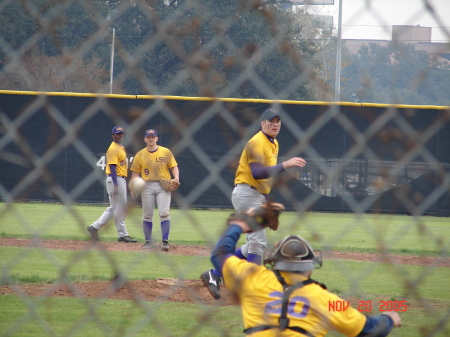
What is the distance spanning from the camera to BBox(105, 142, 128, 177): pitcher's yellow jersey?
30.7 ft

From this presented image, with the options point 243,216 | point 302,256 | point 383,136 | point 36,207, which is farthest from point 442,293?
point 36,207

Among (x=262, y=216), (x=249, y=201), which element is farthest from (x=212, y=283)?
(x=262, y=216)

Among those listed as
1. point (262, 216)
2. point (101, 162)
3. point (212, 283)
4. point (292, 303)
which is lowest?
point (212, 283)

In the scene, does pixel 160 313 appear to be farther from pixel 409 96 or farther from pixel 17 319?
pixel 409 96

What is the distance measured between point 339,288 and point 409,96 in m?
4.81

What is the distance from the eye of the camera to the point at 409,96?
5.77 ft

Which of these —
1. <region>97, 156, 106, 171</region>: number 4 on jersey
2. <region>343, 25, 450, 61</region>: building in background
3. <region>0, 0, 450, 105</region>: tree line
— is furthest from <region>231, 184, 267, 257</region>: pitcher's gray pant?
<region>97, 156, 106, 171</region>: number 4 on jersey

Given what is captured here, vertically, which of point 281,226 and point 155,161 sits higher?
point 155,161

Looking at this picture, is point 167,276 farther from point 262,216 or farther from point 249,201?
point 262,216

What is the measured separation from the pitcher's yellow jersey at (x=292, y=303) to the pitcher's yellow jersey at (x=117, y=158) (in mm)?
6779

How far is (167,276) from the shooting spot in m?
6.87

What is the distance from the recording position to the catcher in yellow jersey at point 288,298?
267cm

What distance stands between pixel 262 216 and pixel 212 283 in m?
3.91

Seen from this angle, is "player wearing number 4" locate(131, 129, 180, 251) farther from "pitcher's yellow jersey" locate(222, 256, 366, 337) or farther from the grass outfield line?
"pitcher's yellow jersey" locate(222, 256, 366, 337)
